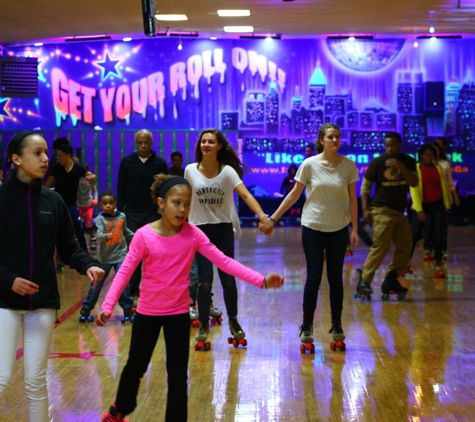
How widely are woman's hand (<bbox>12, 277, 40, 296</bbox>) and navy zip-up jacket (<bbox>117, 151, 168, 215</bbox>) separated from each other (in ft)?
12.2

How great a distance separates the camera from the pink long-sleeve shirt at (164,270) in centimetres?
364

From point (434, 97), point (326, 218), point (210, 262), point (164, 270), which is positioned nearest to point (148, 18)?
point (210, 262)

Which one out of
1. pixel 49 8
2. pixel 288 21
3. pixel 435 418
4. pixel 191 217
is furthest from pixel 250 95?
pixel 435 418

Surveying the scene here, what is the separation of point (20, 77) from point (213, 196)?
10087 mm

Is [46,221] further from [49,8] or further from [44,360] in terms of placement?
[49,8]

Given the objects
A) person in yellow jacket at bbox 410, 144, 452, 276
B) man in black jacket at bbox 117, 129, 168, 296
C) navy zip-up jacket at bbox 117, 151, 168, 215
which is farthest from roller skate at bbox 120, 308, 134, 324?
person in yellow jacket at bbox 410, 144, 452, 276

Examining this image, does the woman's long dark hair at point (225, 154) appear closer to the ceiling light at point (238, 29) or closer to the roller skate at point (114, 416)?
the roller skate at point (114, 416)

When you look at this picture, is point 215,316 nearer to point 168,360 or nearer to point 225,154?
point 225,154

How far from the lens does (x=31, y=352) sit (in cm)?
334

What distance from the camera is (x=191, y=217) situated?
5.82 meters

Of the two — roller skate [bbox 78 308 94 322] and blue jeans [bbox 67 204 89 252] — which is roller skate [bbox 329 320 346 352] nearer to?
roller skate [bbox 78 308 94 322]

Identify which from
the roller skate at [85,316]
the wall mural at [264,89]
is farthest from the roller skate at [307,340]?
the wall mural at [264,89]

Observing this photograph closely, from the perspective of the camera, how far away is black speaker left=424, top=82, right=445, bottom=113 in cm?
1725

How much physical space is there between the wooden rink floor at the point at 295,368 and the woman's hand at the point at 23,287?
3.71 feet
